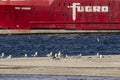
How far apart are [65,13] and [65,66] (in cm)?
5008

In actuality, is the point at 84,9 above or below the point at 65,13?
above

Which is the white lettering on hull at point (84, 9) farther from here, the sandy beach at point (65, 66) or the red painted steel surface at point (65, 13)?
the sandy beach at point (65, 66)

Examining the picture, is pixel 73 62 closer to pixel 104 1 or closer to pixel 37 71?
pixel 37 71

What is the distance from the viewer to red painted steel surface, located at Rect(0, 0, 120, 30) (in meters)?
75.9

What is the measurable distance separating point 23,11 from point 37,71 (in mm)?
51442

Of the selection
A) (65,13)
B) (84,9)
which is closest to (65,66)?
(65,13)

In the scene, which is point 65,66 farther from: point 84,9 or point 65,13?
point 84,9

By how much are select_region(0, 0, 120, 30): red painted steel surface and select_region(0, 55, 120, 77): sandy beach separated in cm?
4608

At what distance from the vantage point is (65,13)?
251 ft

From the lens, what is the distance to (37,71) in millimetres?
25438

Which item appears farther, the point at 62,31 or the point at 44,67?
the point at 62,31

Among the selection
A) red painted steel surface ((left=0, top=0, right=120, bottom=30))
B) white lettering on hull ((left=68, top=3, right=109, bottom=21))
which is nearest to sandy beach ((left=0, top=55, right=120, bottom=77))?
red painted steel surface ((left=0, top=0, right=120, bottom=30))

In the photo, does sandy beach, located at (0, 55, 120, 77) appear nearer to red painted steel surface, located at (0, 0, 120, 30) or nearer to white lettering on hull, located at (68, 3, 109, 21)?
red painted steel surface, located at (0, 0, 120, 30)

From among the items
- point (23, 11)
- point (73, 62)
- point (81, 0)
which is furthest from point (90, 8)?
point (73, 62)
